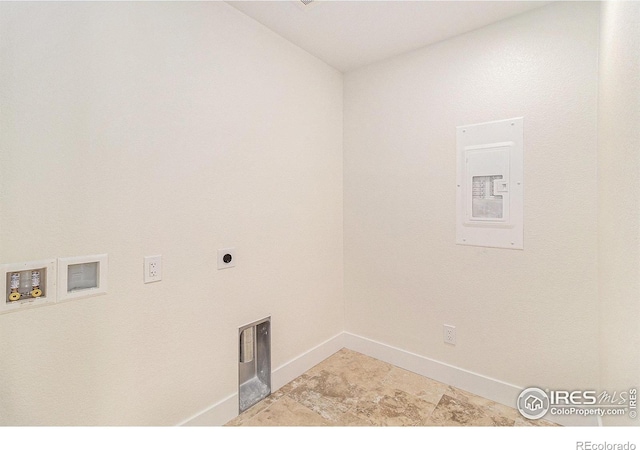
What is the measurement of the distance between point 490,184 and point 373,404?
62.9 inches

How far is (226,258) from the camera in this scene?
5.72ft

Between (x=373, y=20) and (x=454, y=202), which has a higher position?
(x=373, y=20)

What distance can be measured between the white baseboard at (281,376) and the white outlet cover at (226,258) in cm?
78

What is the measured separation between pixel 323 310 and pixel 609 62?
2224mm

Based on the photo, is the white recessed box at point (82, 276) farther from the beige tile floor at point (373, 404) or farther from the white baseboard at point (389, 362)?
the beige tile floor at point (373, 404)

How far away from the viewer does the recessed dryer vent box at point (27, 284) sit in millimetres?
1056

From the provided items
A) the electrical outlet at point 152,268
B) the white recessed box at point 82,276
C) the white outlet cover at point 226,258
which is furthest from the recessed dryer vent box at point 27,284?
the white outlet cover at point 226,258

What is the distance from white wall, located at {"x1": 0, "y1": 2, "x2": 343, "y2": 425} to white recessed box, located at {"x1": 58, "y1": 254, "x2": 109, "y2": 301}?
4cm

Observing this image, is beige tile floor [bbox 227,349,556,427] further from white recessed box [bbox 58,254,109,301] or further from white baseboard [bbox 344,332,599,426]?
white recessed box [bbox 58,254,109,301]

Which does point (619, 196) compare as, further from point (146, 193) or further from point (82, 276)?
point (82, 276)

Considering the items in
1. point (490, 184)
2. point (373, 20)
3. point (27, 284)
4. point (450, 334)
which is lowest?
point (450, 334)

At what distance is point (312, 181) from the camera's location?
234 centimetres

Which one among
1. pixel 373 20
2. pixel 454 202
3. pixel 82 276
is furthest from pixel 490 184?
pixel 82 276
